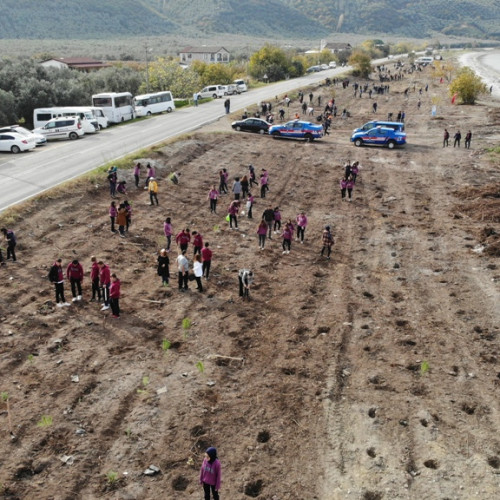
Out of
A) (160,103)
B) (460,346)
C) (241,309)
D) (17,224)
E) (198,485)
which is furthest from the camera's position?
(160,103)

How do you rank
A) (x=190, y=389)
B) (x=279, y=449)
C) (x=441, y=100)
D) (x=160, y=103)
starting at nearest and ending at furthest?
(x=279, y=449) < (x=190, y=389) < (x=160, y=103) < (x=441, y=100)

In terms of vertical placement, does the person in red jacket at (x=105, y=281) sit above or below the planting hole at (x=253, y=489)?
above

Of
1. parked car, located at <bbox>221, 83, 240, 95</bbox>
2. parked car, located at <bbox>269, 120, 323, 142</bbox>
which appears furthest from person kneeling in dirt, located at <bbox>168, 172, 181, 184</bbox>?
parked car, located at <bbox>221, 83, 240, 95</bbox>

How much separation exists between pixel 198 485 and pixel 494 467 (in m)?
5.14

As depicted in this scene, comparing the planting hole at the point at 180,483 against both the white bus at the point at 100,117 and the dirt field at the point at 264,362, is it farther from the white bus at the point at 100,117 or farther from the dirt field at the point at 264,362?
the white bus at the point at 100,117

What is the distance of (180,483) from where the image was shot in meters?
9.41

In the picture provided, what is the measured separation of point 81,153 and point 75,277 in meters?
20.2

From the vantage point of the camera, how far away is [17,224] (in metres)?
21.1

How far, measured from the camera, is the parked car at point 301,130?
39.1m

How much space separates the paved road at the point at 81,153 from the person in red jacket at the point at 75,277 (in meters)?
8.56

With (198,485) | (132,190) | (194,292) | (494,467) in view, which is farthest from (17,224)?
(494,467)

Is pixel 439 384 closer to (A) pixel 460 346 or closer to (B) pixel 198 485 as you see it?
(A) pixel 460 346

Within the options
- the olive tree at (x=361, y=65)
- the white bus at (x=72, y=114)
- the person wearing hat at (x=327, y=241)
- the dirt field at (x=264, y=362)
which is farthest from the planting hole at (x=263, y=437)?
the olive tree at (x=361, y=65)

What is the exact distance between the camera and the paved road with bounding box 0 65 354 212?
26219mm
